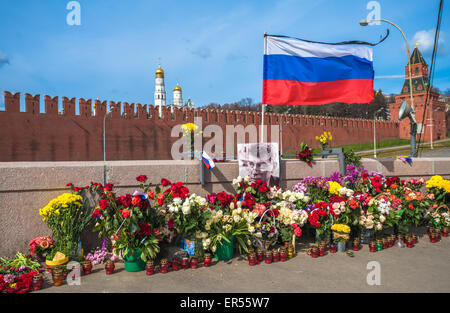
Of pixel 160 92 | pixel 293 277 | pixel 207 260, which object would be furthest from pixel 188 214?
pixel 160 92

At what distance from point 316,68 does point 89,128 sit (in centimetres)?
2328

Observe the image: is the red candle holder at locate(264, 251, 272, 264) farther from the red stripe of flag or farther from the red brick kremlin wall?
the red brick kremlin wall

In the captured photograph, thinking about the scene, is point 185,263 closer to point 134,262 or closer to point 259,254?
point 134,262

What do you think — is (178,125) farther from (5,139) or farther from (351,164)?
(351,164)

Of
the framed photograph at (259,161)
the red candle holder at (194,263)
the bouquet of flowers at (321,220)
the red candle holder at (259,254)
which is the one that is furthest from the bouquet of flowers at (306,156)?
the red candle holder at (194,263)

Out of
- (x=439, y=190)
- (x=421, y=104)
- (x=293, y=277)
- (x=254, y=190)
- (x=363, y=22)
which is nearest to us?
(x=293, y=277)

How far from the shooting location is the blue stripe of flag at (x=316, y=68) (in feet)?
20.5

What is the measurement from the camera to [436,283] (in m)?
3.49

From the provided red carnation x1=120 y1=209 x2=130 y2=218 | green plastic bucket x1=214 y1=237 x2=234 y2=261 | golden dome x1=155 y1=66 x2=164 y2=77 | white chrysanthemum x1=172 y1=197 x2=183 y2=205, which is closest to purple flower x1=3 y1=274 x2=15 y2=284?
red carnation x1=120 y1=209 x2=130 y2=218

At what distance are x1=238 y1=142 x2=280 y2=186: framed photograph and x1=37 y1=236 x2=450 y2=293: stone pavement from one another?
160 centimetres

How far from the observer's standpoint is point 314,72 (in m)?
6.45

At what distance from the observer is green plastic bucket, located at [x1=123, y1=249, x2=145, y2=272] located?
3931mm

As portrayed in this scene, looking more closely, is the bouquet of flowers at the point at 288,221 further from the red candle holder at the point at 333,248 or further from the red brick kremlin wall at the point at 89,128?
the red brick kremlin wall at the point at 89,128
